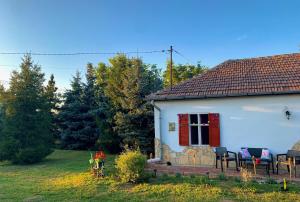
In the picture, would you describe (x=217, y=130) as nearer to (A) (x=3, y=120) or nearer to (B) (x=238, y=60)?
(B) (x=238, y=60)

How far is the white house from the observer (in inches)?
394

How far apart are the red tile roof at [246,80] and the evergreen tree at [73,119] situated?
10.3 meters

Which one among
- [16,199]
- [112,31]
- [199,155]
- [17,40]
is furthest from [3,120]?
[199,155]

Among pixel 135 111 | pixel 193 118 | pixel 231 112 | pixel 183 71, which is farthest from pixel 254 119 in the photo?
pixel 183 71

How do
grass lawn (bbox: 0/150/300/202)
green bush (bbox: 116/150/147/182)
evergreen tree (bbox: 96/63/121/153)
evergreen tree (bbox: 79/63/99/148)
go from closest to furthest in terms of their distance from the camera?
grass lawn (bbox: 0/150/300/202) → green bush (bbox: 116/150/147/182) → evergreen tree (bbox: 96/63/121/153) → evergreen tree (bbox: 79/63/99/148)

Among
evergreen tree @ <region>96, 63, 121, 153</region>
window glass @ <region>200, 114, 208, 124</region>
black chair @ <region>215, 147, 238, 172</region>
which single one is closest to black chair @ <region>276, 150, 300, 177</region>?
black chair @ <region>215, 147, 238, 172</region>

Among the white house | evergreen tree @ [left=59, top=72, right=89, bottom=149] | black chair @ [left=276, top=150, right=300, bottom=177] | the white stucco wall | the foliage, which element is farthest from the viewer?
the foliage

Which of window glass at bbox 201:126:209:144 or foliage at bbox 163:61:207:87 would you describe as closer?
window glass at bbox 201:126:209:144

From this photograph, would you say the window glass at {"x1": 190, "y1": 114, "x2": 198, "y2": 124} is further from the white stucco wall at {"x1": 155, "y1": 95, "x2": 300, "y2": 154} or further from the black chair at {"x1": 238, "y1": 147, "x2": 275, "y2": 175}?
the black chair at {"x1": 238, "y1": 147, "x2": 275, "y2": 175}

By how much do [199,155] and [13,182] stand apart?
714 centimetres

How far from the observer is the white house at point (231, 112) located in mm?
10000

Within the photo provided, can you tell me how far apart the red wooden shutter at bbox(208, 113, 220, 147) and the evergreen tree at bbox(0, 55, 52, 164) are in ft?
30.8

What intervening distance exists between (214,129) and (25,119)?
33.6 ft

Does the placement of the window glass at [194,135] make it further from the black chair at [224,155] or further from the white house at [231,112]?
the black chair at [224,155]
